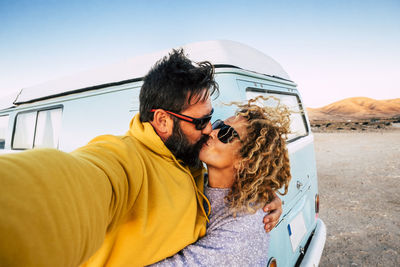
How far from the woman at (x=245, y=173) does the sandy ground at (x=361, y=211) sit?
2438 millimetres

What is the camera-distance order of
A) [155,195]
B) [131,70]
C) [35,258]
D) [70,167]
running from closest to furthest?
[35,258]
[70,167]
[155,195]
[131,70]

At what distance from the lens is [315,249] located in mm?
2299

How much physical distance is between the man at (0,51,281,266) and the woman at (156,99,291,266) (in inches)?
3.9

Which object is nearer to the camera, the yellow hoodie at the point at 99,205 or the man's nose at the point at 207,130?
the yellow hoodie at the point at 99,205

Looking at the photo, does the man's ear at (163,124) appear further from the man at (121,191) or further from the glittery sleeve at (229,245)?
the glittery sleeve at (229,245)

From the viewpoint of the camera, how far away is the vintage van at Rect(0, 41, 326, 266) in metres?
1.84

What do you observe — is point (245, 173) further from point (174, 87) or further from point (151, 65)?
point (151, 65)

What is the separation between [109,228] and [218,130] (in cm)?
88

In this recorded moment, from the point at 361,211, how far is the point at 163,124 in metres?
4.95

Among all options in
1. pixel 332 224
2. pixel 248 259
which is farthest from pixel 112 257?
pixel 332 224

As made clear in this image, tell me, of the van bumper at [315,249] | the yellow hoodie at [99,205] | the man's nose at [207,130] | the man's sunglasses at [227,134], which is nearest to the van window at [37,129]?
the yellow hoodie at [99,205]

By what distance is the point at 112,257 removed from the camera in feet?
3.27

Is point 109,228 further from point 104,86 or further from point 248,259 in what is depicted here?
point 104,86

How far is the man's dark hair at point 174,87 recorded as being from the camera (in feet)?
4.57
